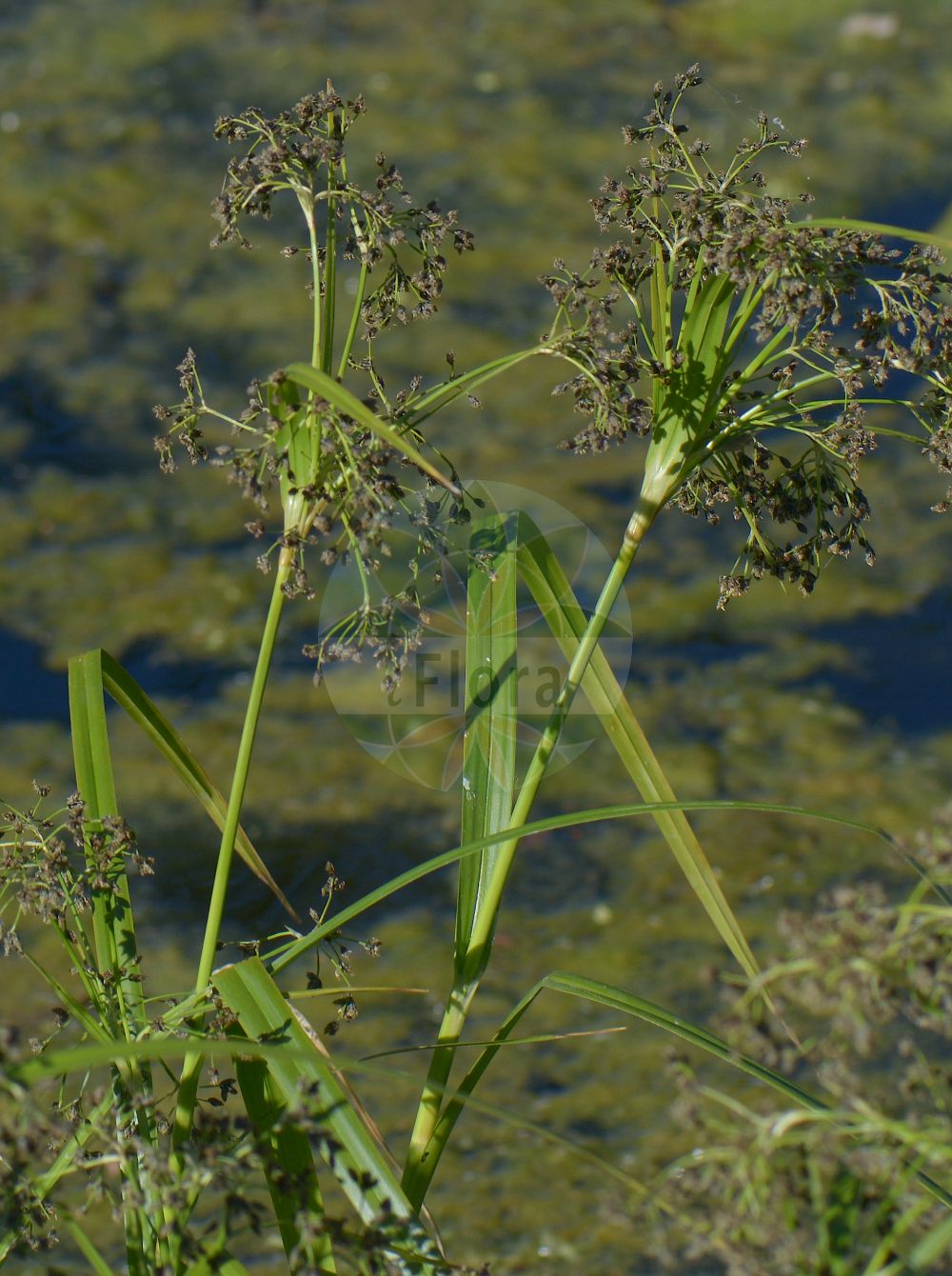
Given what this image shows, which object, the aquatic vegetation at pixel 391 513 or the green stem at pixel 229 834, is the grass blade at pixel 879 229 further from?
the green stem at pixel 229 834

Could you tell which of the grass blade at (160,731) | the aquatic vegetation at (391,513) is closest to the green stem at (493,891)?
the aquatic vegetation at (391,513)

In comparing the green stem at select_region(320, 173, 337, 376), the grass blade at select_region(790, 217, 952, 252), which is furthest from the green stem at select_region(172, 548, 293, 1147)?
the grass blade at select_region(790, 217, 952, 252)

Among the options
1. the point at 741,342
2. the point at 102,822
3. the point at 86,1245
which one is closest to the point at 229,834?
the point at 102,822

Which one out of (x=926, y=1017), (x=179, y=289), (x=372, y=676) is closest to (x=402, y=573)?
(x=372, y=676)

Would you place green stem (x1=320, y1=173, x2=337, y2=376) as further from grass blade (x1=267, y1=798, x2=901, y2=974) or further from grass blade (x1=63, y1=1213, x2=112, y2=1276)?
grass blade (x1=63, y1=1213, x2=112, y2=1276)

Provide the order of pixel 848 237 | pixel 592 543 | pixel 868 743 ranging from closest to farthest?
pixel 848 237 → pixel 868 743 → pixel 592 543

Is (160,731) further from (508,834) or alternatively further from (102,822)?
(508,834)

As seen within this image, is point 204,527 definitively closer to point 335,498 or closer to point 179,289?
point 179,289
